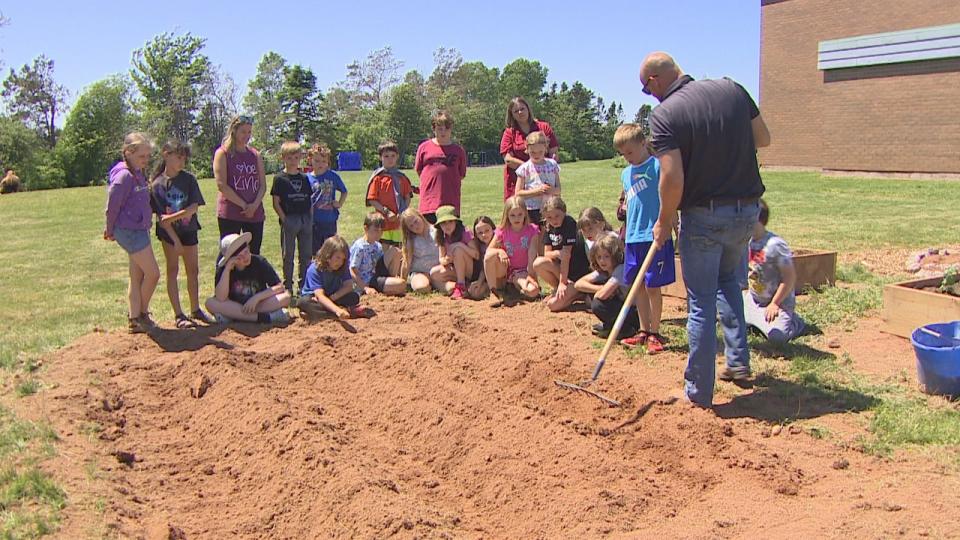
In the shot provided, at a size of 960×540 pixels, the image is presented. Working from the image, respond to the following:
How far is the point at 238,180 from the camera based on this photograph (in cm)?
781

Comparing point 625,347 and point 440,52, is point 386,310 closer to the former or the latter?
point 625,347

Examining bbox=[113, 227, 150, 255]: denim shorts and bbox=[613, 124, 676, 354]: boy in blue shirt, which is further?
bbox=[113, 227, 150, 255]: denim shorts

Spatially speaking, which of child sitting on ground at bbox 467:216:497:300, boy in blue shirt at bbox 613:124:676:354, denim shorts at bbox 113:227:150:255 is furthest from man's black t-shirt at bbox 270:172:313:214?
boy in blue shirt at bbox 613:124:676:354

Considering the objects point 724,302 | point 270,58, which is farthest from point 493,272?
point 270,58

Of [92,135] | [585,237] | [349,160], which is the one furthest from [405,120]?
[585,237]

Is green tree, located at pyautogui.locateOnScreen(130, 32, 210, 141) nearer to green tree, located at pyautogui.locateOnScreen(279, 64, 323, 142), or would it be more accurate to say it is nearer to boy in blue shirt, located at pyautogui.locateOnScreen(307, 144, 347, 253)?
green tree, located at pyautogui.locateOnScreen(279, 64, 323, 142)

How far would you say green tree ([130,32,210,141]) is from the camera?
64.9 meters

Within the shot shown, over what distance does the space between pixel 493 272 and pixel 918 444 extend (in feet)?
14.8

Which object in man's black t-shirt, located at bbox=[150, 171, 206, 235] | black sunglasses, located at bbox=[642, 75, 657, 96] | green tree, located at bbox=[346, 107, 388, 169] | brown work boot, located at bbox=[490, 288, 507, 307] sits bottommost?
brown work boot, located at bbox=[490, 288, 507, 307]

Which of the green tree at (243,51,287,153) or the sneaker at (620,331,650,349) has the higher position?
the green tree at (243,51,287,153)

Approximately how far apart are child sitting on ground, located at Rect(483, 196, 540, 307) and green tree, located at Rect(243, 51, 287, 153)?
58.7 metres

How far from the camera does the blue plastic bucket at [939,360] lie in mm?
4812

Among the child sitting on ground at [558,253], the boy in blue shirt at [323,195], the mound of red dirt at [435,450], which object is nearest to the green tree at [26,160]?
the boy in blue shirt at [323,195]

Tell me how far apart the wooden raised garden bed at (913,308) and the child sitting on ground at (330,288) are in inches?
179
